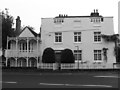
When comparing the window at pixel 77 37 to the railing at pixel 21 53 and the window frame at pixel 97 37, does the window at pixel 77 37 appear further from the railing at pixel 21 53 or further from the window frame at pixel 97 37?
the railing at pixel 21 53

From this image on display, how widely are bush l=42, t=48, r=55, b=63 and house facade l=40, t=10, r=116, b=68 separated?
2167 millimetres

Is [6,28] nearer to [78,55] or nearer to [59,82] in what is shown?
[78,55]

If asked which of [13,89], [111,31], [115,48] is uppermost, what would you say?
[111,31]

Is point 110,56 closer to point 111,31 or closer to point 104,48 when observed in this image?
point 104,48

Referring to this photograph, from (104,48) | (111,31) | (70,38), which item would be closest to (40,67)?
(70,38)

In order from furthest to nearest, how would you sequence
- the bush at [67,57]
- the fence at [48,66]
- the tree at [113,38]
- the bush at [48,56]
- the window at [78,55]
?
1. the window at [78,55]
2. the tree at [113,38]
3. the bush at [48,56]
4. the bush at [67,57]
5. the fence at [48,66]

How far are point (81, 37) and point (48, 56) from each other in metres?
5.87

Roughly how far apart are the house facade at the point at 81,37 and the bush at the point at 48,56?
7.11ft

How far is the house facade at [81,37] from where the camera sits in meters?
32.6

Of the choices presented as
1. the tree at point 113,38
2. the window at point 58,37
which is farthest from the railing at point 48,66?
the tree at point 113,38

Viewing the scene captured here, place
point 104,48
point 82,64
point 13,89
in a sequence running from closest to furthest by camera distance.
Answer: point 13,89, point 82,64, point 104,48

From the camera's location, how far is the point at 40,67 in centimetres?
3036

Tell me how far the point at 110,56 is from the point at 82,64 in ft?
16.1

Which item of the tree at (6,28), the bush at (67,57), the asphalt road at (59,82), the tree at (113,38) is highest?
the tree at (6,28)
